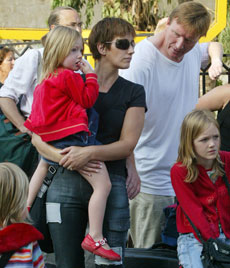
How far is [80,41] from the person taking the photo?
3197mm

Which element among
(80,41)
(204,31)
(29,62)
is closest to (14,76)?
(29,62)

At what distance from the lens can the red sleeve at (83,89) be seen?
3010 mm

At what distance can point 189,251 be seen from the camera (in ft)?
10.7

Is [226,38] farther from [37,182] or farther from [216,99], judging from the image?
[37,182]

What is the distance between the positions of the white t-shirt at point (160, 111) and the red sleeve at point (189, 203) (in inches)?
16.7

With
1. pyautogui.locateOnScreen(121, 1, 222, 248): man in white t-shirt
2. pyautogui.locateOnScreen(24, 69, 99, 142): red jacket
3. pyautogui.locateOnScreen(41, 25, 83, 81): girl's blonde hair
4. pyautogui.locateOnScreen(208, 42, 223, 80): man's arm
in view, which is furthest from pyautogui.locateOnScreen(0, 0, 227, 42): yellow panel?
pyautogui.locateOnScreen(24, 69, 99, 142): red jacket

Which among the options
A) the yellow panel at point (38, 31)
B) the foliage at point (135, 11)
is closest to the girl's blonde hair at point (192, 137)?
the yellow panel at point (38, 31)

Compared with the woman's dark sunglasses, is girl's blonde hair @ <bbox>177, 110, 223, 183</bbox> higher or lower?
lower

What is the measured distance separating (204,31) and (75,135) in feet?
4.08

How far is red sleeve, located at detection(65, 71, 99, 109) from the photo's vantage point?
9.87ft

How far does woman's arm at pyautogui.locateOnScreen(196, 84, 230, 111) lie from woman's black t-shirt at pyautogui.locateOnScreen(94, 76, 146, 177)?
3.15ft

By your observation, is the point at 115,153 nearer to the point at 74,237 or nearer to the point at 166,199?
the point at 74,237

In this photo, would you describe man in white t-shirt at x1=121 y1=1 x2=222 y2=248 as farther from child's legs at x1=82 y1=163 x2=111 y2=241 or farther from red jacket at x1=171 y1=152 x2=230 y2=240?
child's legs at x1=82 y1=163 x2=111 y2=241

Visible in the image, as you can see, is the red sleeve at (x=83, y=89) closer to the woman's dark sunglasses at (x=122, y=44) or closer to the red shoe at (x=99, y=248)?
the woman's dark sunglasses at (x=122, y=44)
